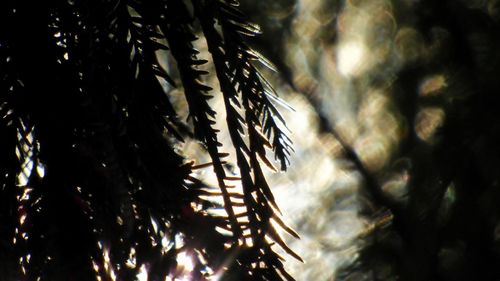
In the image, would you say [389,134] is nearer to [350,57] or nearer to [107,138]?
[350,57]

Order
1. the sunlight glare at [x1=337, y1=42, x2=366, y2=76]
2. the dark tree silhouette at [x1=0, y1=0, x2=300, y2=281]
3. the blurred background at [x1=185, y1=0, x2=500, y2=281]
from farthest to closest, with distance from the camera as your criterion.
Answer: the sunlight glare at [x1=337, y1=42, x2=366, y2=76]
the blurred background at [x1=185, y1=0, x2=500, y2=281]
the dark tree silhouette at [x1=0, y1=0, x2=300, y2=281]

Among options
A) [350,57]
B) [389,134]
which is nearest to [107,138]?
[389,134]

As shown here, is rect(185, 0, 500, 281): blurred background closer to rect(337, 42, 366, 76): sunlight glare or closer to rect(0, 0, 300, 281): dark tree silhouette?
rect(337, 42, 366, 76): sunlight glare

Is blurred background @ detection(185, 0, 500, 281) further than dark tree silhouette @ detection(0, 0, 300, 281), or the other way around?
blurred background @ detection(185, 0, 500, 281)

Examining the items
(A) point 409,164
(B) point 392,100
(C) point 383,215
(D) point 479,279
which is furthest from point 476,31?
(D) point 479,279

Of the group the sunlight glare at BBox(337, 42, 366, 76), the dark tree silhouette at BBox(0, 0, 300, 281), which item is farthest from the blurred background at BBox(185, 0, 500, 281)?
the dark tree silhouette at BBox(0, 0, 300, 281)

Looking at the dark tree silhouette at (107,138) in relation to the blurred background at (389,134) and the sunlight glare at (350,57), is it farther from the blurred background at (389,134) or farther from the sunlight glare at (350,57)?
the sunlight glare at (350,57)

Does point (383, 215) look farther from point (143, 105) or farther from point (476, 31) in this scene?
point (143, 105)
